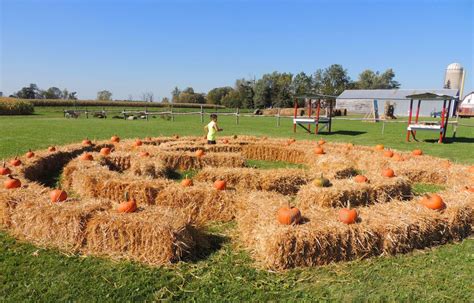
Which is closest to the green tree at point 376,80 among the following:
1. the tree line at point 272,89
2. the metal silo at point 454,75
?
the tree line at point 272,89

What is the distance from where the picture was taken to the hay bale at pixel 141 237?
4.58 m

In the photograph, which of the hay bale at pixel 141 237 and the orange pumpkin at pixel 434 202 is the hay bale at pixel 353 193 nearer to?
the orange pumpkin at pixel 434 202

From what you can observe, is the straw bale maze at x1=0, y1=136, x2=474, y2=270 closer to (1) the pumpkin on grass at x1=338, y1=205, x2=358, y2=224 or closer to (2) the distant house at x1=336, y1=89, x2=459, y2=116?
(1) the pumpkin on grass at x1=338, y1=205, x2=358, y2=224

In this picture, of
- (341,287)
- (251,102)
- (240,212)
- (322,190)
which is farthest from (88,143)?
(251,102)

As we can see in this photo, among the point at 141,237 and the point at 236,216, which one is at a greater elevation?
the point at 141,237

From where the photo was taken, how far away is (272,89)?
8281cm

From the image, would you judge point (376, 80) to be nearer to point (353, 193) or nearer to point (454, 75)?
point (454, 75)

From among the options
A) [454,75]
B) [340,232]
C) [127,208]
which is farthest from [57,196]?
[454,75]

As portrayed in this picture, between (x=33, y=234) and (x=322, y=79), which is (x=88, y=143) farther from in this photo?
(x=322, y=79)

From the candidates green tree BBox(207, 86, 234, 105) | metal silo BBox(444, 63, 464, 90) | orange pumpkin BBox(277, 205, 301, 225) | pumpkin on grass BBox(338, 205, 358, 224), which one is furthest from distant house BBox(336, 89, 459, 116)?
orange pumpkin BBox(277, 205, 301, 225)

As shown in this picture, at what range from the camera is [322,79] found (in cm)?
10950

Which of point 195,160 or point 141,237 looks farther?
point 195,160

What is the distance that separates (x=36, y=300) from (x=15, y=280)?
2.02ft

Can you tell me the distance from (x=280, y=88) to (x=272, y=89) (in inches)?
78.2
